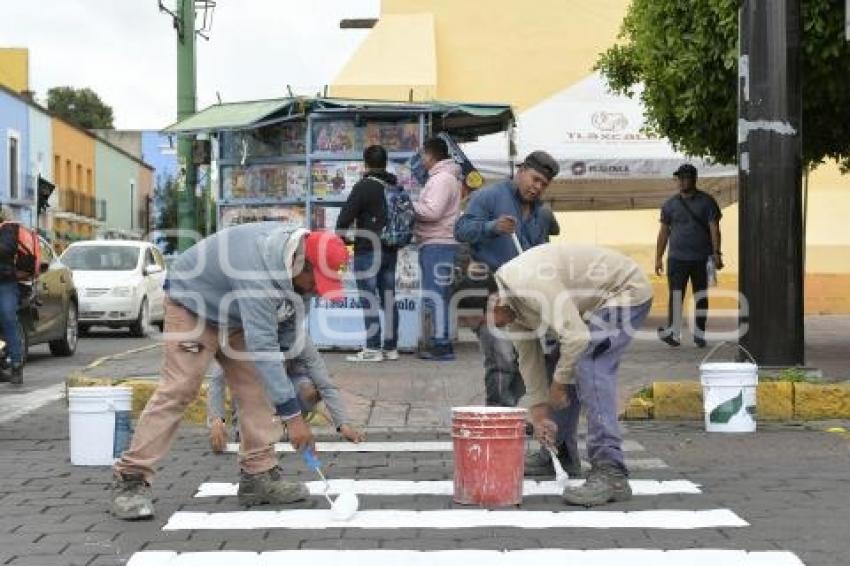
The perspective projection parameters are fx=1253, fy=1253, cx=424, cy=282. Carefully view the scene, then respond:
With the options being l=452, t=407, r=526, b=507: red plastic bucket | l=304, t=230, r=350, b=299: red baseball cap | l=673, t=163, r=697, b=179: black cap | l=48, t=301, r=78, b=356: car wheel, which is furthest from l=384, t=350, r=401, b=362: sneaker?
l=304, t=230, r=350, b=299: red baseball cap

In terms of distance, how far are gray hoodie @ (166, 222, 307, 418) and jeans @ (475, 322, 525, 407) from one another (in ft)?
5.94

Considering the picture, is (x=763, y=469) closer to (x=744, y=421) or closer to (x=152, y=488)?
(x=744, y=421)

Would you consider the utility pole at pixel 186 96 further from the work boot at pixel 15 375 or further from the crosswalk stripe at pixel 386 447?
the crosswalk stripe at pixel 386 447

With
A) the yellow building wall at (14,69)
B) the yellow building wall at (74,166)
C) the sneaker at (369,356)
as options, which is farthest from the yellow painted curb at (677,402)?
the yellow building wall at (14,69)

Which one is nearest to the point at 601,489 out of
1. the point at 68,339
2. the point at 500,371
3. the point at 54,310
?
the point at 500,371

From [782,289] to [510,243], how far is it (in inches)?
118

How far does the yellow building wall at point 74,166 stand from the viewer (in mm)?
49438

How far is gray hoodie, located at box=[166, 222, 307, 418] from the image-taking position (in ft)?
19.1

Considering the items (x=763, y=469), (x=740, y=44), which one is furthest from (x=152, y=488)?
(x=740, y=44)

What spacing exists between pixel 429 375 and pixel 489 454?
177 inches

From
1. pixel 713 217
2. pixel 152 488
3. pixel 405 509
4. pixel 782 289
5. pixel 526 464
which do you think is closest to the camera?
pixel 405 509

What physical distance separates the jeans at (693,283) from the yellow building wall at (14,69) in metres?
43.6

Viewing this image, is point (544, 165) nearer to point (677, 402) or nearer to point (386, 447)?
point (386, 447)

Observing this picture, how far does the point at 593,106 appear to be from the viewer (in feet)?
59.7
